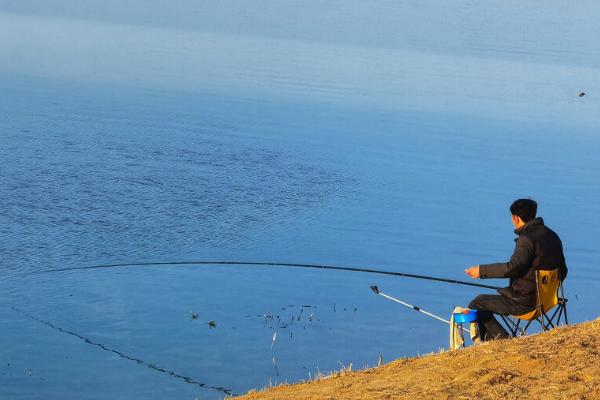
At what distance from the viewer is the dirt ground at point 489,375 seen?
621cm

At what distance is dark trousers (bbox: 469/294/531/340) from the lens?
308 inches

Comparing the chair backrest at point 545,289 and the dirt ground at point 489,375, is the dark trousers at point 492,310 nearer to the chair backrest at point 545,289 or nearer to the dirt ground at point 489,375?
the chair backrest at point 545,289

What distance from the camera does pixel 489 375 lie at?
649 centimetres

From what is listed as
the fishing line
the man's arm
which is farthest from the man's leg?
the fishing line

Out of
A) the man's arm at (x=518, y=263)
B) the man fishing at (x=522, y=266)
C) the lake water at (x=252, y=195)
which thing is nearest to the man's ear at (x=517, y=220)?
the man fishing at (x=522, y=266)

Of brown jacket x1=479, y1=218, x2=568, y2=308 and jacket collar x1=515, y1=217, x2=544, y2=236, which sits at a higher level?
jacket collar x1=515, y1=217, x2=544, y2=236

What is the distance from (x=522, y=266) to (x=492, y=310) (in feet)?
1.53

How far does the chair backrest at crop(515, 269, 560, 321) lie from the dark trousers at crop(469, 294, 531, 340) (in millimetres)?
75

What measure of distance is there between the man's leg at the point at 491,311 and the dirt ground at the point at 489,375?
37 centimetres

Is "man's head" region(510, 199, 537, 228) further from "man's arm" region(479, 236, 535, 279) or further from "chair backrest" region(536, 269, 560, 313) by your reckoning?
"chair backrest" region(536, 269, 560, 313)

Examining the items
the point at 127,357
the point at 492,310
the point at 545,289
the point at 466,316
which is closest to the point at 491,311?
the point at 492,310

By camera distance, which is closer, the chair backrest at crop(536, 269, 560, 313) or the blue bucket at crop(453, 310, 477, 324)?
the chair backrest at crop(536, 269, 560, 313)

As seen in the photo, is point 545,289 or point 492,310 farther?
point 492,310

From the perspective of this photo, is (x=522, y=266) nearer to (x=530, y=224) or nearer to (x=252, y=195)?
(x=530, y=224)
